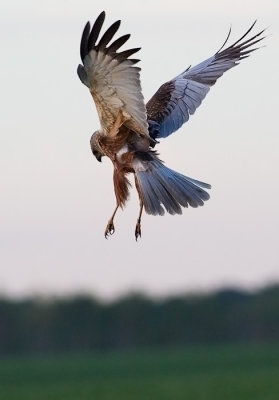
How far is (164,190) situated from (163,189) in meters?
0.01

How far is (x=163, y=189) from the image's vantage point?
903 cm

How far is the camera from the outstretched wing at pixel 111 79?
27.9 feet

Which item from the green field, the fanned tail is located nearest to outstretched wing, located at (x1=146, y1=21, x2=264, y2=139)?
the fanned tail

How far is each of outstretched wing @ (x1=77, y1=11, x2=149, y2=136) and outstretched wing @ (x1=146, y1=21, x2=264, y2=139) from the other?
920mm

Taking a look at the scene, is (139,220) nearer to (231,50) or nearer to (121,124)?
(121,124)

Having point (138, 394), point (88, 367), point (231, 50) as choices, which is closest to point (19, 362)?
point (88, 367)

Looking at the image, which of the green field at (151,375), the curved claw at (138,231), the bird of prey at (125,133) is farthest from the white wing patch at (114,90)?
the green field at (151,375)

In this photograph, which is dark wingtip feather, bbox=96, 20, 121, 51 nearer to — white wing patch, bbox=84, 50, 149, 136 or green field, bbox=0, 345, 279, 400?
white wing patch, bbox=84, 50, 149, 136

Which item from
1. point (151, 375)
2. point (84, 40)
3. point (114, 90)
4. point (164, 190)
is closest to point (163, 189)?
point (164, 190)

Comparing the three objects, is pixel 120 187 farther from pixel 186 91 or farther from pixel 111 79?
pixel 186 91

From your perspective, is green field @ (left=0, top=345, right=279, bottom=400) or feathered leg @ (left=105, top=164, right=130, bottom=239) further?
green field @ (left=0, top=345, right=279, bottom=400)

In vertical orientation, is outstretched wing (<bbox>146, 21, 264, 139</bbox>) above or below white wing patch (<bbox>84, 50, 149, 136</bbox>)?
above

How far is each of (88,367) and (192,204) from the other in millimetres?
42065

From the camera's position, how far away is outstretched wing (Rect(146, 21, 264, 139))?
1001cm
